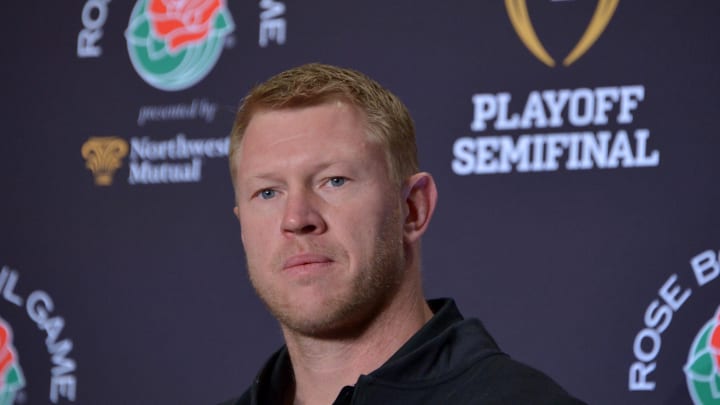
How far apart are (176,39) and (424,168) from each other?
0.78m

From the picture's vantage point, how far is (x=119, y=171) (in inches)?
120

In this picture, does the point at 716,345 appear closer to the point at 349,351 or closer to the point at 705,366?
the point at 705,366

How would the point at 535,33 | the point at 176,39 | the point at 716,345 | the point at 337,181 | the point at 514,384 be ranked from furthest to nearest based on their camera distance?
1. the point at 176,39
2. the point at 535,33
3. the point at 716,345
4. the point at 337,181
5. the point at 514,384

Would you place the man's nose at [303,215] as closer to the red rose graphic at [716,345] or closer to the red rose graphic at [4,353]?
the red rose graphic at [716,345]

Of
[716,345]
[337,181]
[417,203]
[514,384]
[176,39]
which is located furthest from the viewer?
[176,39]

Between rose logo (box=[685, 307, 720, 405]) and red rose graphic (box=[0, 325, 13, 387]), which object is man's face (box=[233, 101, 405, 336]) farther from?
red rose graphic (box=[0, 325, 13, 387])

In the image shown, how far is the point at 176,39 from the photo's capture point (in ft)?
9.98

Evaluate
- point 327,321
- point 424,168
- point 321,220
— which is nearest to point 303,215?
point 321,220

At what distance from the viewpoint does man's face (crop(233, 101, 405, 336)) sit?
168 cm

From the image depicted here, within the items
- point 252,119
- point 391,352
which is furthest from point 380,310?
point 252,119

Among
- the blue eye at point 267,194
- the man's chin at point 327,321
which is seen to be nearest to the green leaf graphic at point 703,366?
the man's chin at point 327,321

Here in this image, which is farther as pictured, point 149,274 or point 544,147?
point 149,274

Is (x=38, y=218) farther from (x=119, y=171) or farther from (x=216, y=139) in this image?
(x=216, y=139)

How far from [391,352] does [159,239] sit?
138 centimetres
